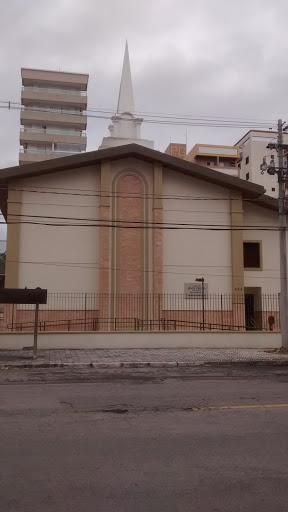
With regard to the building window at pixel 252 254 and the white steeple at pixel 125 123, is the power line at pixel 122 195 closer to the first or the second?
the building window at pixel 252 254

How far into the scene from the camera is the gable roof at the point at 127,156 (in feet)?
84.5

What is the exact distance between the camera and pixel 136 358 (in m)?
16.7

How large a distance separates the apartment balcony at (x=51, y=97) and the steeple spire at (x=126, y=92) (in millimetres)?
11525

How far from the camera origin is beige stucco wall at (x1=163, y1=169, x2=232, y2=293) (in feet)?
87.9

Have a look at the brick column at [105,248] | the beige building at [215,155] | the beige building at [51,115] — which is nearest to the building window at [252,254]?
the brick column at [105,248]

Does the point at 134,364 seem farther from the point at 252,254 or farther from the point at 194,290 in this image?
the point at 252,254

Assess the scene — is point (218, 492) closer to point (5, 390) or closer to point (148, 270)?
point (5, 390)

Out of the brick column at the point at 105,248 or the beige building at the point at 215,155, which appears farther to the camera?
the beige building at the point at 215,155

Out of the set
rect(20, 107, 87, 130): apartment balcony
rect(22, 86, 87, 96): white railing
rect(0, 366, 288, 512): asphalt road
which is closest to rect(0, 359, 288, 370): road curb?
rect(0, 366, 288, 512): asphalt road

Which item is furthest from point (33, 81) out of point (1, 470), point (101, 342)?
point (1, 470)

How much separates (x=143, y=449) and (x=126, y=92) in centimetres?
4891

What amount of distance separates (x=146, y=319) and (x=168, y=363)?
31.9 feet

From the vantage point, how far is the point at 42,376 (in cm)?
1305

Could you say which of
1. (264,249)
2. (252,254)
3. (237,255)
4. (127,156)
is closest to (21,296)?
(127,156)
